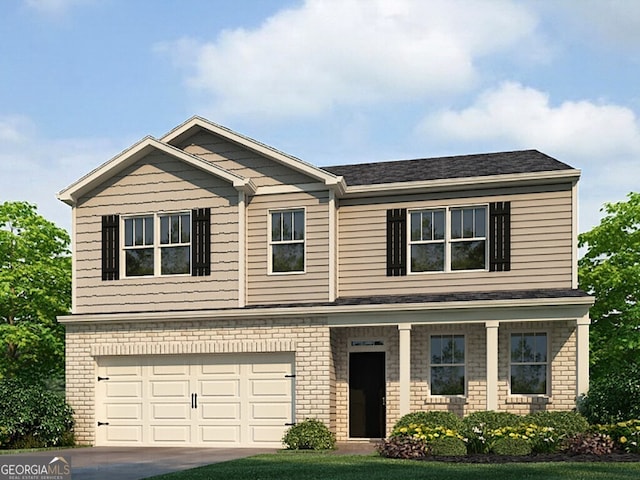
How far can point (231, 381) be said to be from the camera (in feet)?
76.1

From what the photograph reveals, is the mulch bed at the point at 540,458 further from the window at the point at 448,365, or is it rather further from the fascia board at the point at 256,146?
the fascia board at the point at 256,146

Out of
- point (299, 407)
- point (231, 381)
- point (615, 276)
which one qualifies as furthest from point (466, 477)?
point (615, 276)

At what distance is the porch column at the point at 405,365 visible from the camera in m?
21.7

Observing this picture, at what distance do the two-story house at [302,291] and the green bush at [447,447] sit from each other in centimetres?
310

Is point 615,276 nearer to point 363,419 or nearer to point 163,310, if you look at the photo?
point 363,419

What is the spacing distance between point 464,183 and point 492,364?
14.4ft

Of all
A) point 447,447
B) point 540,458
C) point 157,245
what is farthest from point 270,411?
point 540,458

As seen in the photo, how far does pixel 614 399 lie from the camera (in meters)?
19.7

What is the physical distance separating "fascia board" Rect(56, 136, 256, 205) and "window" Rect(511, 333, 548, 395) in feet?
24.8

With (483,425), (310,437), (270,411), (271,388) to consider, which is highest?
(271,388)

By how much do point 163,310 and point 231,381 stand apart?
251 cm

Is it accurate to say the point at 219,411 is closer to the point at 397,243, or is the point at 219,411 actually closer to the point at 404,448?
the point at 397,243

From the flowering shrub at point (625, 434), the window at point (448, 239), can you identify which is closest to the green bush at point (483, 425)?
the flowering shrub at point (625, 434)

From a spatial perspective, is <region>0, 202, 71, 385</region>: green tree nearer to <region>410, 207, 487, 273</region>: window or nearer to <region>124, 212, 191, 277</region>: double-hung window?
<region>124, 212, 191, 277</region>: double-hung window
